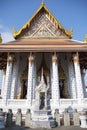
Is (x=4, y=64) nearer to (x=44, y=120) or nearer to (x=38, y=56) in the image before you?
(x=38, y=56)

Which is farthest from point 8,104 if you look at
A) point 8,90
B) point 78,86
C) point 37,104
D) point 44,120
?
point 78,86

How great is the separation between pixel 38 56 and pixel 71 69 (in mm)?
3167

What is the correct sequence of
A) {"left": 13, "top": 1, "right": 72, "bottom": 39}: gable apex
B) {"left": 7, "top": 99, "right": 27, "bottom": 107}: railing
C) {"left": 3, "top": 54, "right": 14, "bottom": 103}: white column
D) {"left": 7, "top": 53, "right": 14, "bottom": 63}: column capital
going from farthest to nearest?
1. {"left": 13, "top": 1, "right": 72, "bottom": 39}: gable apex
2. {"left": 7, "top": 53, "right": 14, "bottom": 63}: column capital
3. {"left": 3, "top": 54, "right": 14, "bottom": 103}: white column
4. {"left": 7, "top": 99, "right": 27, "bottom": 107}: railing

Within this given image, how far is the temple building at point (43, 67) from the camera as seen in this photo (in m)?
9.43

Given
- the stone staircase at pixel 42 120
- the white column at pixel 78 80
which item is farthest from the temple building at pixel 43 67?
the stone staircase at pixel 42 120

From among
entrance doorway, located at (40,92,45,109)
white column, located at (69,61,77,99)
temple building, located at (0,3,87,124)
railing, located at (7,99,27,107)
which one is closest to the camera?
entrance doorway, located at (40,92,45,109)

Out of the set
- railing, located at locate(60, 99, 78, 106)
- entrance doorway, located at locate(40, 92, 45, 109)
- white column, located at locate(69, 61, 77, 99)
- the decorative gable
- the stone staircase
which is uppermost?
the decorative gable

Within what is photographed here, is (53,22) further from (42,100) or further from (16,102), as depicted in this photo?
(42,100)

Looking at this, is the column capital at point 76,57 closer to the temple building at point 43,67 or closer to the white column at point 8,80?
the temple building at point 43,67

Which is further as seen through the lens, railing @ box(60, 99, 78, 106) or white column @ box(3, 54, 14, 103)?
white column @ box(3, 54, 14, 103)

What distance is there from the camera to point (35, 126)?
20.7 ft

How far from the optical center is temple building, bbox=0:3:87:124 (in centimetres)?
943

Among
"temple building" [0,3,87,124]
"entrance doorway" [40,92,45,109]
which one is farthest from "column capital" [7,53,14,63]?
"entrance doorway" [40,92,45,109]

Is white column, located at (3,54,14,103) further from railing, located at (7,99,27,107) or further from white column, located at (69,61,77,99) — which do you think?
white column, located at (69,61,77,99)
